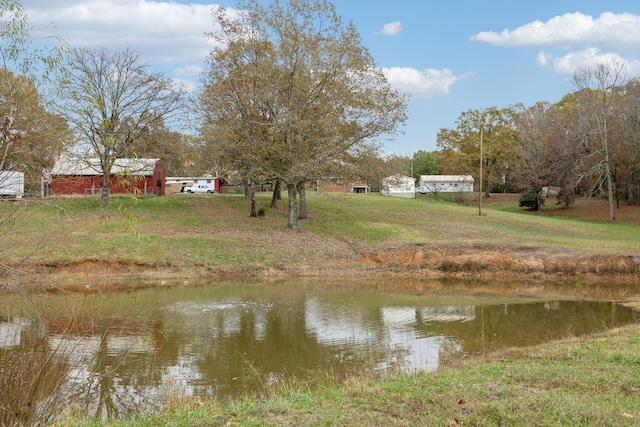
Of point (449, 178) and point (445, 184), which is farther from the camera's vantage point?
point (445, 184)

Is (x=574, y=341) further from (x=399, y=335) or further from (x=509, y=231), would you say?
(x=509, y=231)

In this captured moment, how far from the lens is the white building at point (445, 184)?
74.9 m

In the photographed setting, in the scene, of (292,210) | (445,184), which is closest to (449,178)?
(445,184)

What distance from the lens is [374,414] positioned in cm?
676

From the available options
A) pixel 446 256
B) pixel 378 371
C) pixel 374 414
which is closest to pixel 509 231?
pixel 446 256

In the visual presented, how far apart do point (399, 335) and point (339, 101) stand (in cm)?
2070

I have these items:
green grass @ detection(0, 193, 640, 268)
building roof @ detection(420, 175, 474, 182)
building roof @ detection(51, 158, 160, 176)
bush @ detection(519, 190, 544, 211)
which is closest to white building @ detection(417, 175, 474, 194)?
building roof @ detection(420, 175, 474, 182)

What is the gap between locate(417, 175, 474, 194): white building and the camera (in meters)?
74.9

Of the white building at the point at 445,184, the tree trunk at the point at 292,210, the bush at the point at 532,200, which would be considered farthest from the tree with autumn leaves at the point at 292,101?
the white building at the point at 445,184

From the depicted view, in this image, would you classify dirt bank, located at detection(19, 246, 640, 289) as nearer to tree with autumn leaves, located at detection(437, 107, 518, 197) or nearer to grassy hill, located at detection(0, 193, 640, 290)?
grassy hill, located at detection(0, 193, 640, 290)

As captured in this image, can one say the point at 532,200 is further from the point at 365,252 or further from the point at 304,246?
the point at 304,246

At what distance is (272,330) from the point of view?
1494cm

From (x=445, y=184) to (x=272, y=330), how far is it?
69.5 m

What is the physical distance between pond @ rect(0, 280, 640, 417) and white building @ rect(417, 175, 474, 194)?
170ft
